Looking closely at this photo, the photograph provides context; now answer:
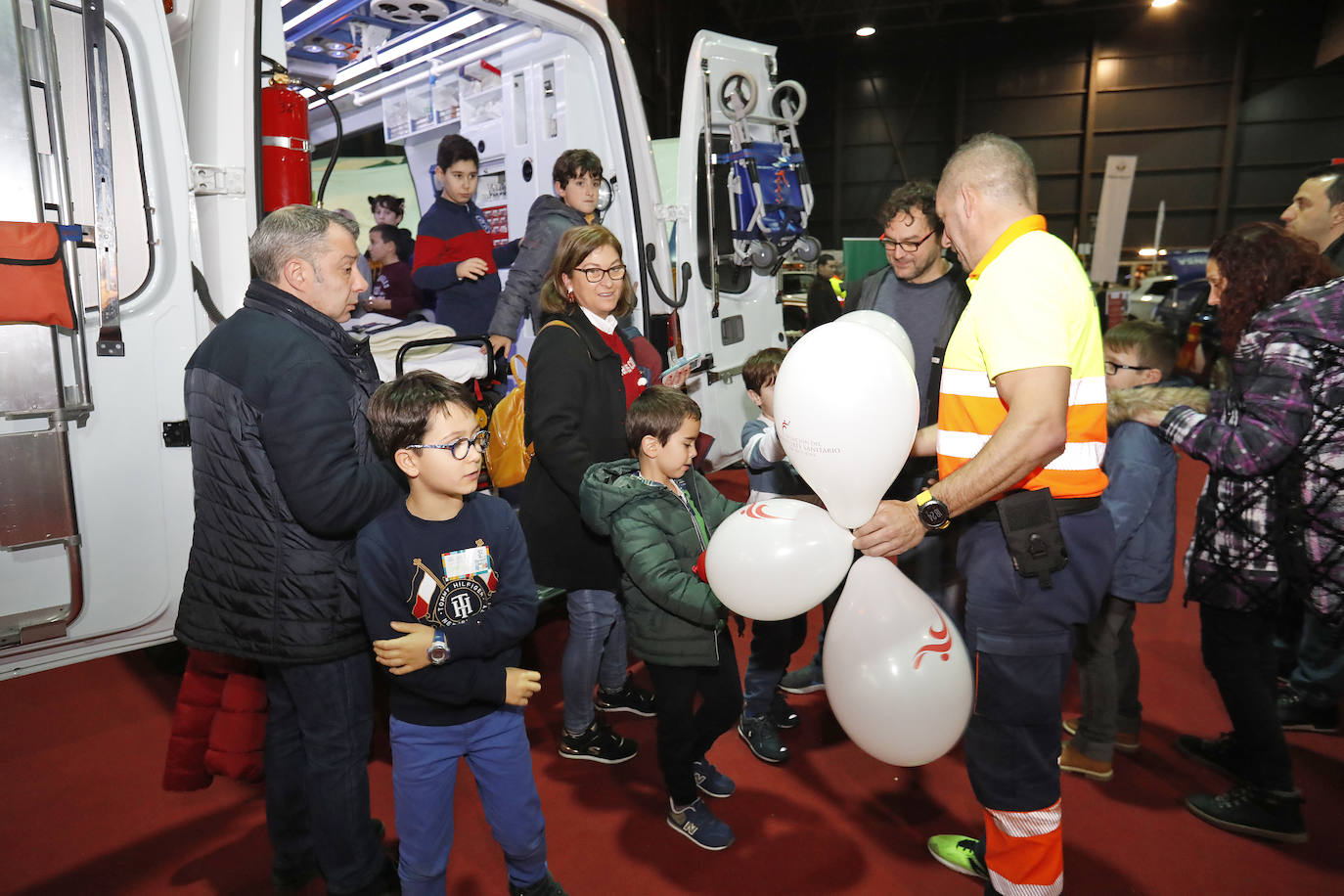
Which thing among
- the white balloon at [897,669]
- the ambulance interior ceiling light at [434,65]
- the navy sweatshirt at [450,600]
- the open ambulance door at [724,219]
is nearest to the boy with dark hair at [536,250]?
the open ambulance door at [724,219]

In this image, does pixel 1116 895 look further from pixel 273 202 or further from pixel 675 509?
pixel 273 202

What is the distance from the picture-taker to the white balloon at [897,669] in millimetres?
1672

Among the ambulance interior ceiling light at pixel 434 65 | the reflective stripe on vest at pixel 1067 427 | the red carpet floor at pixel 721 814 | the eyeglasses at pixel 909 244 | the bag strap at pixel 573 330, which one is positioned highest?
the ambulance interior ceiling light at pixel 434 65

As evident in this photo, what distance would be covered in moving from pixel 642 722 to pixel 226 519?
1605 millimetres

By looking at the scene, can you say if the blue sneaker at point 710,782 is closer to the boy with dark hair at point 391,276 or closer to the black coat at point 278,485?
the black coat at point 278,485

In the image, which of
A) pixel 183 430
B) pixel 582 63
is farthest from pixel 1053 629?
pixel 582 63

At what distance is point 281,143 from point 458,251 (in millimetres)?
1536

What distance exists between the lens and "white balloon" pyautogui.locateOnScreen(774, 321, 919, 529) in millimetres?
1660

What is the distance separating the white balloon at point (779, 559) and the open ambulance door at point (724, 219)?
216 cm

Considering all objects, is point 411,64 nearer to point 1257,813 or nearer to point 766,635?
point 766,635

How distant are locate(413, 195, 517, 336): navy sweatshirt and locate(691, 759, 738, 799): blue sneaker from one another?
224 centimetres

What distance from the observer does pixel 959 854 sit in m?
2.11

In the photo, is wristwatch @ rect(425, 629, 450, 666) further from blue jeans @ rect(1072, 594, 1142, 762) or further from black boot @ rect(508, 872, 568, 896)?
blue jeans @ rect(1072, 594, 1142, 762)

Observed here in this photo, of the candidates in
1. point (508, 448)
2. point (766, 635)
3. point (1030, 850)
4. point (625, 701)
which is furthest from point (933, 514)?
point (625, 701)
